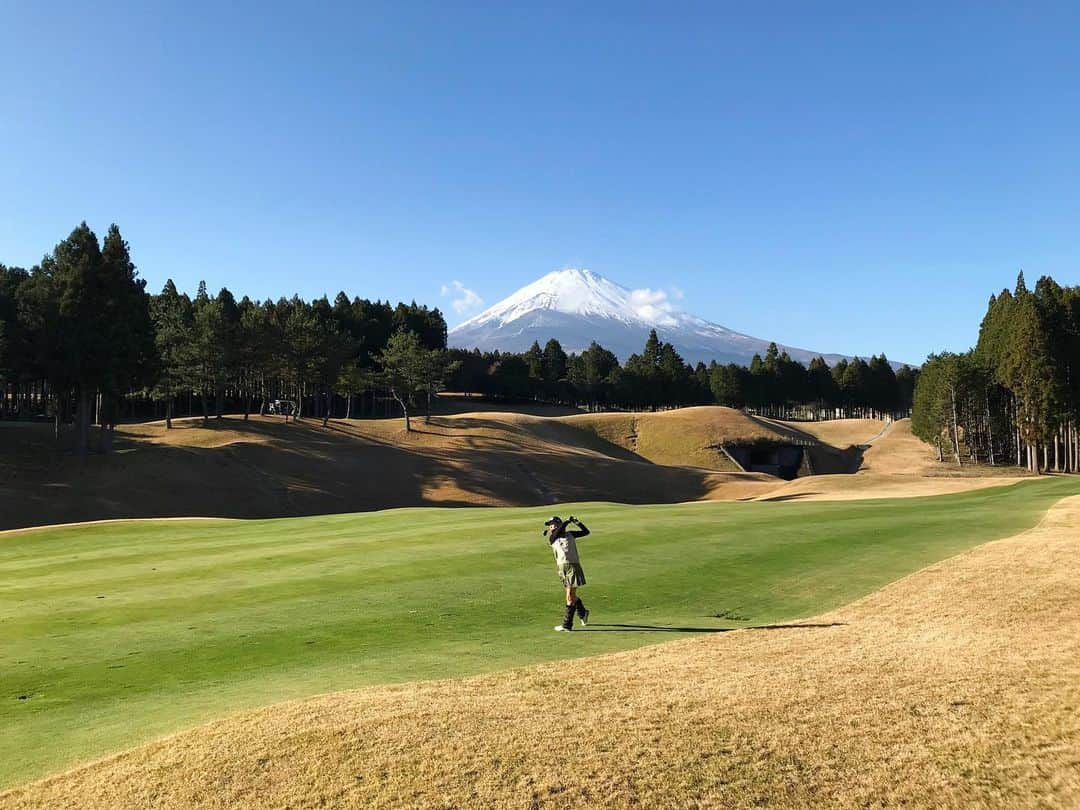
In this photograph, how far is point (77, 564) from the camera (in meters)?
26.4

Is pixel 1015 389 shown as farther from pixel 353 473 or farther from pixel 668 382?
pixel 668 382

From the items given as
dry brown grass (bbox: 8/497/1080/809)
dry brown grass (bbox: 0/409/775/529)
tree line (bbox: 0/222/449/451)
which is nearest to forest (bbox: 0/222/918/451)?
tree line (bbox: 0/222/449/451)

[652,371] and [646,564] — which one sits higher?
[652,371]

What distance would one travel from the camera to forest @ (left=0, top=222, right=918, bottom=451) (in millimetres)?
64062

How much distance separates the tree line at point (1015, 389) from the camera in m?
81.1

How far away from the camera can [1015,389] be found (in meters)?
84.2

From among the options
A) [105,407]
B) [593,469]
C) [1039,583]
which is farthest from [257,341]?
[1039,583]

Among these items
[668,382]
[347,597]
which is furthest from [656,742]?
[668,382]

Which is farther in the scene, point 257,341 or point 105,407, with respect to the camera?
point 257,341

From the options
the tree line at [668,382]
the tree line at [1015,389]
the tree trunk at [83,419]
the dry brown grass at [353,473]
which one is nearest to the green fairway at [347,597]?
the dry brown grass at [353,473]

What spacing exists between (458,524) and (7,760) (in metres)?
24.6

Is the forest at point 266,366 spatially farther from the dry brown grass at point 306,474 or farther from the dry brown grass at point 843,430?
the dry brown grass at point 843,430

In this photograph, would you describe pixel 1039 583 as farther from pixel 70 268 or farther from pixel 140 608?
pixel 70 268

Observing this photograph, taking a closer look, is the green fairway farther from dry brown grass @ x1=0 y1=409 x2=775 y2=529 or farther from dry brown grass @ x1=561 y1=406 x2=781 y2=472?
dry brown grass @ x1=561 y1=406 x2=781 y2=472
